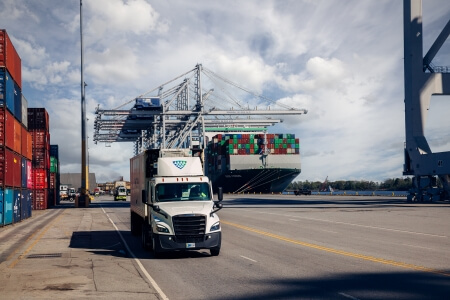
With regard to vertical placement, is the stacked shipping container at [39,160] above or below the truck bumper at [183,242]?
above

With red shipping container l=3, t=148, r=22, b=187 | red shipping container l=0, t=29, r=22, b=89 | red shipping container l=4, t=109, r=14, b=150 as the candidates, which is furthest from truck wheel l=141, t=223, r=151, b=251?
red shipping container l=0, t=29, r=22, b=89

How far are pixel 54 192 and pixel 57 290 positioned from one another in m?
63.8

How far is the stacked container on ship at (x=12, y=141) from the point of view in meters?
29.2

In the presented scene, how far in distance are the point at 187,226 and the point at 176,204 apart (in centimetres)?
122

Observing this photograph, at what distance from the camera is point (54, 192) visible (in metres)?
71.6

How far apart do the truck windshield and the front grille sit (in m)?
1.63

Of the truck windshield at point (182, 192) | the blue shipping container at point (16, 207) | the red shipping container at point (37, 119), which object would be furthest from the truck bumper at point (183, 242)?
the red shipping container at point (37, 119)

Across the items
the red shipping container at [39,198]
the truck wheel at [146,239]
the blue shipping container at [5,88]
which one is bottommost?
the truck wheel at [146,239]

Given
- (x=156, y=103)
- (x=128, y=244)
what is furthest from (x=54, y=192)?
(x=128, y=244)

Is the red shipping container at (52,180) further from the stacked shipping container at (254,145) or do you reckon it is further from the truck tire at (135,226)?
the truck tire at (135,226)

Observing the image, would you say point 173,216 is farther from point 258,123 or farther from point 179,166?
point 258,123

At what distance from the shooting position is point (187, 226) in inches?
612

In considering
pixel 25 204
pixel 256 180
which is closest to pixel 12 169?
pixel 25 204

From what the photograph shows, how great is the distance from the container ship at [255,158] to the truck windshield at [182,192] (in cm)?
7708
